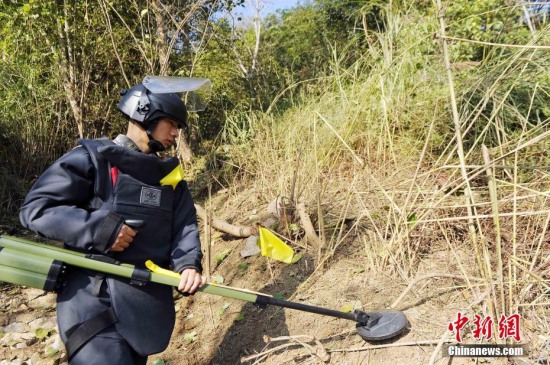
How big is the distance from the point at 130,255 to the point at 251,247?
174 cm

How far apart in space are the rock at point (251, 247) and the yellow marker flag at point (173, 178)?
158 cm

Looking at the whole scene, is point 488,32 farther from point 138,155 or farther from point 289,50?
point 289,50

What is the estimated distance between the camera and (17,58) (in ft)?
18.7

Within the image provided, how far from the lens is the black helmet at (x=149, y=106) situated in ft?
6.45

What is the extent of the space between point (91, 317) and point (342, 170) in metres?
2.65

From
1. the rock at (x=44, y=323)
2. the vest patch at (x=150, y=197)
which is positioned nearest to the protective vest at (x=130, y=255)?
the vest patch at (x=150, y=197)

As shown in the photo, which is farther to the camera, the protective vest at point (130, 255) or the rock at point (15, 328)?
the rock at point (15, 328)

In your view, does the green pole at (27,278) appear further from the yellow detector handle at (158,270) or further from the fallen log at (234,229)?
the fallen log at (234,229)

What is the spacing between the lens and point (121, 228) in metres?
1.78

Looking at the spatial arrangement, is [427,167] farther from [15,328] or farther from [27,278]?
[15,328]

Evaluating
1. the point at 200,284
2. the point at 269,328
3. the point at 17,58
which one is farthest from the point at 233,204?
the point at 17,58

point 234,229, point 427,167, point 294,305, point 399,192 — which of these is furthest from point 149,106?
point 427,167

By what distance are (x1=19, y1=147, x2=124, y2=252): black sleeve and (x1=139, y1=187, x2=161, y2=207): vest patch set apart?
185 mm

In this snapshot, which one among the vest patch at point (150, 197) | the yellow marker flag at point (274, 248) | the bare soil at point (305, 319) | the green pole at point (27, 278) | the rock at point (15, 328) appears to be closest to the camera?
Result: the green pole at point (27, 278)
